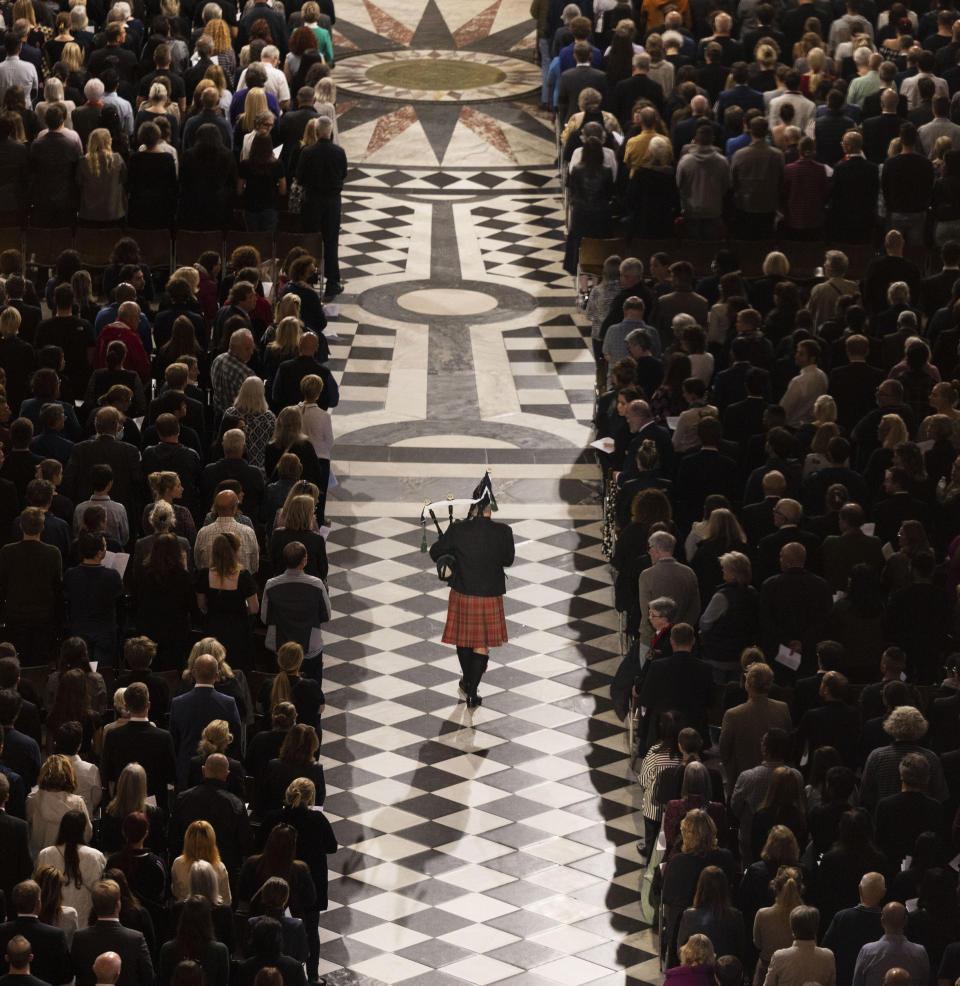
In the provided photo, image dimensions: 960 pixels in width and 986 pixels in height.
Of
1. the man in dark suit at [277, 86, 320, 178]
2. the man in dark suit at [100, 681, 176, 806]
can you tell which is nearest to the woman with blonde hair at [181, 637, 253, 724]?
the man in dark suit at [100, 681, 176, 806]

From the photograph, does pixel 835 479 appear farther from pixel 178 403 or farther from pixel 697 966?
pixel 697 966

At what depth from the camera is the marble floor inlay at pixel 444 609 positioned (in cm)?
1367

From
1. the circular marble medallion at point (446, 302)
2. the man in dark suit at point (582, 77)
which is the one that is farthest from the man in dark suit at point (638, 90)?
the circular marble medallion at point (446, 302)

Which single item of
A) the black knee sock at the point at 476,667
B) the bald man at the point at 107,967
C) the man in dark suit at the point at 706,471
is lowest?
the black knee sock at the point at 476,667

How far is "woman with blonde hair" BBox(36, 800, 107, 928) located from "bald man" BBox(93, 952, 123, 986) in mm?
834

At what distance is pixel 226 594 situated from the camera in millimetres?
14164

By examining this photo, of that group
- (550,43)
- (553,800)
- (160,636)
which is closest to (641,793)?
(553,800)

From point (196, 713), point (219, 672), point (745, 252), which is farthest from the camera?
point (745, 252)

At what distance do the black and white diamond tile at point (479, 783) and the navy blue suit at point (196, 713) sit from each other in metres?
1.51

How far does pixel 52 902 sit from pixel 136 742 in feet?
5.52

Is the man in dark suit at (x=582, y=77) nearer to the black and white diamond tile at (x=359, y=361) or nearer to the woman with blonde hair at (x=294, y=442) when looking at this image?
the black and white diamond tile at (x=359, y=361)

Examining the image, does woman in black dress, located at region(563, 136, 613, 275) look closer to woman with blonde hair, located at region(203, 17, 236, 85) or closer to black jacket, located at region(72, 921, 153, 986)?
woman with blonde hair, located at region(203, 17, 236, 85)

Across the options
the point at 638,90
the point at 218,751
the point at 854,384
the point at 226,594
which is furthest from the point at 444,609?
the point at 638,90

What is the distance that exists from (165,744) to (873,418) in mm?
6476
